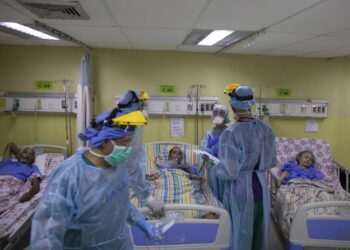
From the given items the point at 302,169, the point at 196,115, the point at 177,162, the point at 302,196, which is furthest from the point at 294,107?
the point at 177,162

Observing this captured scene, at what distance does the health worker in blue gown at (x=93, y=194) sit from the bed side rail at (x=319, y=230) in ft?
4.79

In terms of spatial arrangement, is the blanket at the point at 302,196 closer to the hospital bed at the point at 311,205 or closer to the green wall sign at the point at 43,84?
the hospital bed at the point at 311,205

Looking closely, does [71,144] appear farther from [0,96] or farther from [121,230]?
[121,230]

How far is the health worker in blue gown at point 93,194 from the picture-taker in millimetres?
1274

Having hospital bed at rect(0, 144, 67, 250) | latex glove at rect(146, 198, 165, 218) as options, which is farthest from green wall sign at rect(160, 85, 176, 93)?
latex glove at rect(146, 198, 165, 218)

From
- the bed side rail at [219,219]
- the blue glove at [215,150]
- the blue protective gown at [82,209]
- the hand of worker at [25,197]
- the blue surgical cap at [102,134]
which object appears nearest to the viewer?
the blue protective gown at [82,209]

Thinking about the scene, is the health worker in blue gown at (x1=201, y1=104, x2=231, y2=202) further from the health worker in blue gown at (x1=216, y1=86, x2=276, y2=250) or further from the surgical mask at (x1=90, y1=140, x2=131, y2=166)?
the surgical mask at (x1=90, y1=140, x2=131, y2=166)

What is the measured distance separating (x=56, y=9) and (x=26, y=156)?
6.88 feet

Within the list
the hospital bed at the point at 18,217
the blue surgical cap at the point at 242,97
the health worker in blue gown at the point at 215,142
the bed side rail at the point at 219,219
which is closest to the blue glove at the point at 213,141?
the health worker in blue gown at the point at 215,142

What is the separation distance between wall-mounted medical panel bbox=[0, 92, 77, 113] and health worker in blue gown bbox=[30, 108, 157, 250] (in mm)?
2654

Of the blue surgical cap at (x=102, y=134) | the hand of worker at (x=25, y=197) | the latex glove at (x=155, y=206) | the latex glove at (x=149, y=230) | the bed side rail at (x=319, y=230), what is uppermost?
the blue surgical cap at (x=102, y=134)

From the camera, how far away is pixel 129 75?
4.08m

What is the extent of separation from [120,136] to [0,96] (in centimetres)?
325

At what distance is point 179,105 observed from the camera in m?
4.11
